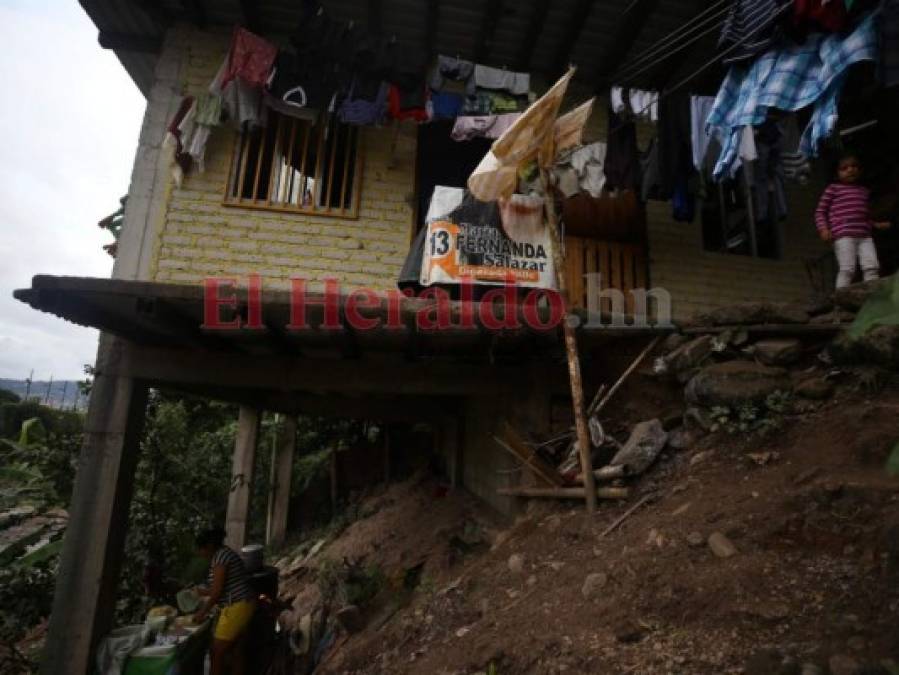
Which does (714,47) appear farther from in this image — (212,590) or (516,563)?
(212,590)

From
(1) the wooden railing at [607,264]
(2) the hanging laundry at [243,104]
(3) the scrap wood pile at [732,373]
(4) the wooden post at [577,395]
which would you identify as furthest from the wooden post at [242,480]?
(4) the wooden post at [577,395]

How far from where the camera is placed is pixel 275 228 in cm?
596

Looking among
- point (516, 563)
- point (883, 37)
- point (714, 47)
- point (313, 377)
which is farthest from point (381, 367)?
point (714, 47)

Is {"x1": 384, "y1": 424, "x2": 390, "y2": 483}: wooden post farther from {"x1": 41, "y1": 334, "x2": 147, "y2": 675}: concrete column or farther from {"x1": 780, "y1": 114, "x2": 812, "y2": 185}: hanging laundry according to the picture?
{"x1": 780, "y1": 114, "x2": 812, "y2": 185}: hanging laundry

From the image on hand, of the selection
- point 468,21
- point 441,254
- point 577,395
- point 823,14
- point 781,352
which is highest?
point 468,21

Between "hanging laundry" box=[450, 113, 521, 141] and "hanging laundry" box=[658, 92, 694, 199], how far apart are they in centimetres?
160

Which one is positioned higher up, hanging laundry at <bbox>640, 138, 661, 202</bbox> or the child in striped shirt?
hanging laundry at <bbox>640, 138, 661, 202</bbox>

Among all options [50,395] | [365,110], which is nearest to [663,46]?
[365,110]

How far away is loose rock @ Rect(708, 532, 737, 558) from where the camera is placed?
3.18m

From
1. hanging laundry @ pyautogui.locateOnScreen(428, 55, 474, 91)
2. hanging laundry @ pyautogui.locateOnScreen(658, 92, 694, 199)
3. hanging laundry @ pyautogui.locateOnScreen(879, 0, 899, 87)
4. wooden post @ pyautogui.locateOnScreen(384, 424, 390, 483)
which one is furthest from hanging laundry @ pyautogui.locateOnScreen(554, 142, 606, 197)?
wooden post @ pyautogui.locateOnScreen(384, 424, 390, 483)

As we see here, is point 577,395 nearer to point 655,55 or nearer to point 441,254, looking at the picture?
point 441,254

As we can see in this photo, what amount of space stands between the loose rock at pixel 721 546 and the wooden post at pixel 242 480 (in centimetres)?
733

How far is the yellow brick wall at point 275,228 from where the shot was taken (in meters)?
5.78

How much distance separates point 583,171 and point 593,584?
171 inches
